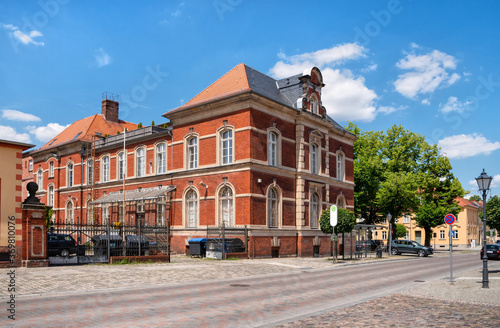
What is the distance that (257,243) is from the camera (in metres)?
29.1

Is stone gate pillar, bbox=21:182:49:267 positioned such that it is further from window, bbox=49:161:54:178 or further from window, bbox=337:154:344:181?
window, bbox=49:161:54:178

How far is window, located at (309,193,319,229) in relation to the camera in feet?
114

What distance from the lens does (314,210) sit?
35.1 m

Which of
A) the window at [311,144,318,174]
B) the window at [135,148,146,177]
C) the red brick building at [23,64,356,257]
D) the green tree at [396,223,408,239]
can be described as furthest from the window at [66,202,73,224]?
the green tree at [396,223,408,239]

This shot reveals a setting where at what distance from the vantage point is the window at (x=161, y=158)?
118 ft

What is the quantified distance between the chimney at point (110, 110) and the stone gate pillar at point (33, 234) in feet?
105

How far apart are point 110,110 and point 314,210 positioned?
28.0 metres

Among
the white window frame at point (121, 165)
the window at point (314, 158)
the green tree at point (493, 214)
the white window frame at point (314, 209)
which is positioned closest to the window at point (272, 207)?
the white window frame at point (314, 209)

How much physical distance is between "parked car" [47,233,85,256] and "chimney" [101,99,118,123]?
23.0 meters

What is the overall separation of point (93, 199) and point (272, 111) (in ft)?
66.9

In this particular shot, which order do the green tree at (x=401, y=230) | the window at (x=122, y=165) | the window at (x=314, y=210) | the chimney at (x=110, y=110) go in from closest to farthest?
the window at (x=314, y=210)
the window at (x=122, y=165)
the chimney at (x=110, y=110)
the green tree at (x=401, y=230)

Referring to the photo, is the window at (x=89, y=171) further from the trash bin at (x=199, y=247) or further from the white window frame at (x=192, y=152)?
the trash bin at (x=199, y=247)

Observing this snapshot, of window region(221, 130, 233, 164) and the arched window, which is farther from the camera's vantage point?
the arched window

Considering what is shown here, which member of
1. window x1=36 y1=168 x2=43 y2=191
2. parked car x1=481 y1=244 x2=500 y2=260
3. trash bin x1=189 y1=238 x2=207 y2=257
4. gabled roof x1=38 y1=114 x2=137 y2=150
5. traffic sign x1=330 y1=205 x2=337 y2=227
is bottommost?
parked car x1=481 y1=244 x2=500 y2=260
